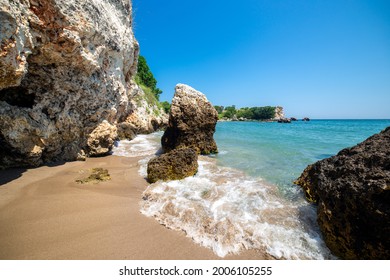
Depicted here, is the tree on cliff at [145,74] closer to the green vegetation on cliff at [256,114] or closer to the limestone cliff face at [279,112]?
the green vegetation on cliff at [256,114]

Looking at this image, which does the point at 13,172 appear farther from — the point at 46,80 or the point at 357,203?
the point at 357,203

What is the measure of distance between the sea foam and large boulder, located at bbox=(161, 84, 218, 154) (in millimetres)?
4132

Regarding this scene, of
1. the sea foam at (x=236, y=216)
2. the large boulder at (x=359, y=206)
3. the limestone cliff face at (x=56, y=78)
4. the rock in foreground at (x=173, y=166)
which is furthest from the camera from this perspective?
the rock in foreground at (x=173, y=166)

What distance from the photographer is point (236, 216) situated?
3691 millimetres

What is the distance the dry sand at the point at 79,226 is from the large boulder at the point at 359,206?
1.22 m

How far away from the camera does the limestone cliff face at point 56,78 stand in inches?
160

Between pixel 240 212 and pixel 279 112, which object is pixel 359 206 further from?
pixel 279 112

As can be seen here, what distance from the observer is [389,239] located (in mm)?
2316

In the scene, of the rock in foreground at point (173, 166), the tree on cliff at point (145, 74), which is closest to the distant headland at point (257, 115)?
the tree on cliff at point (145, 74)

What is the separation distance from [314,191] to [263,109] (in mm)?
91882

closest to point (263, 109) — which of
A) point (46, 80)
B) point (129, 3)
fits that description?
point (129, 3)

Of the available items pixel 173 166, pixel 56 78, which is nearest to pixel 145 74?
pixel 56 78

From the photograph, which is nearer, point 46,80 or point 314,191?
point 314,191

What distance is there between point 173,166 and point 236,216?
259 centimetres
